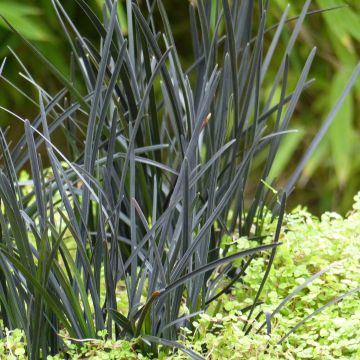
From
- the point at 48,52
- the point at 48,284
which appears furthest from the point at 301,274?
the point at 48,52

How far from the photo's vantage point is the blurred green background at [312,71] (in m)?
1.84

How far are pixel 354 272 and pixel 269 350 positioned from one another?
226 mm

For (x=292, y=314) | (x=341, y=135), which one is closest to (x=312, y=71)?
(x=341, y=135)

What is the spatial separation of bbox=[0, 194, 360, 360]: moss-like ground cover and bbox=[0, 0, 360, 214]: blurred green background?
3.01 ft

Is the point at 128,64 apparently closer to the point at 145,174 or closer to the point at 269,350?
the point at 145,174

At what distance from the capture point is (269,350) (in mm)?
697

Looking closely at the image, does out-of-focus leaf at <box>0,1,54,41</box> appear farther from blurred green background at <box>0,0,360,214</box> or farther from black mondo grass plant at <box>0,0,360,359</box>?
black mondo grass plant at <box>0,0,360,359</box>

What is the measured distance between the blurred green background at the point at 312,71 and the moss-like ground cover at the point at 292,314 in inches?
36.1

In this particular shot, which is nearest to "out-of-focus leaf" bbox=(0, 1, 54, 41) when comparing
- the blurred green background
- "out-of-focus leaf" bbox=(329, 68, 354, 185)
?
the blurred green background

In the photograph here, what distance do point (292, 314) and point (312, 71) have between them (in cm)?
178

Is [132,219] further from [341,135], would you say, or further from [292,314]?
[341,135]

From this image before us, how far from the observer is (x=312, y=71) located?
2473 millimetres

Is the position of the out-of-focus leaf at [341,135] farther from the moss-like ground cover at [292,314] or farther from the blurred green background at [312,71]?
the moss-like ground cover at [292,314]

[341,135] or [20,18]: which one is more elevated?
[20,18]
